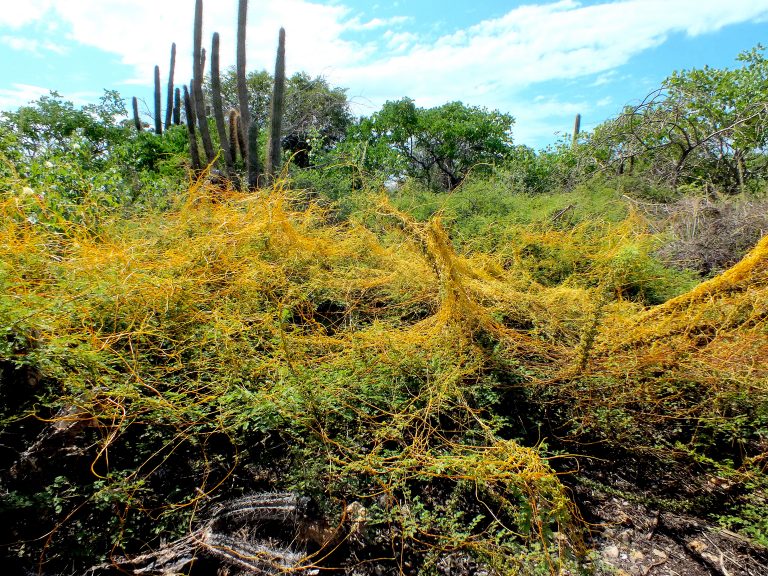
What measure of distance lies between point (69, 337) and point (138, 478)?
920mm

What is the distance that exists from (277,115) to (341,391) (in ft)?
20.1

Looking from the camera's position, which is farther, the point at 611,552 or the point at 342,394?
the point at 342,394

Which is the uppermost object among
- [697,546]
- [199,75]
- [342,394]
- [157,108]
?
[157,108]

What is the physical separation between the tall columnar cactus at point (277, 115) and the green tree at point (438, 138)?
295 centimetres

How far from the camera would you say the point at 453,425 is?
2820 mm

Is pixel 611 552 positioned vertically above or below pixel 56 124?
below

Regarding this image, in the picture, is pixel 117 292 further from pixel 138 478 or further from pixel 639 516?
pixel 639 516

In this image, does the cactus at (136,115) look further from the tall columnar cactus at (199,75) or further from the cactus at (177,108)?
the tall columnar cactus at (199,75)

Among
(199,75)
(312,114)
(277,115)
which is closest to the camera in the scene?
(277,115)

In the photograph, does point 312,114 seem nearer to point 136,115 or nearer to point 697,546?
point 136,115

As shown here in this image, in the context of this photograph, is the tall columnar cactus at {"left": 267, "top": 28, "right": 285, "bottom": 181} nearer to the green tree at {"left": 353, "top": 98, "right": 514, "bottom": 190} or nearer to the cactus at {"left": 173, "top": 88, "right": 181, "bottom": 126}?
the green tree at {"left": 353, "top": 98, "right": 514, "bottom": 190}

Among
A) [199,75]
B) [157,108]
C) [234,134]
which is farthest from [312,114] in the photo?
[157,108]

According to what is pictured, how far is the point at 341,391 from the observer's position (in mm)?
2734

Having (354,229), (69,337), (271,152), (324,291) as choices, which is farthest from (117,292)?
(271,152)
